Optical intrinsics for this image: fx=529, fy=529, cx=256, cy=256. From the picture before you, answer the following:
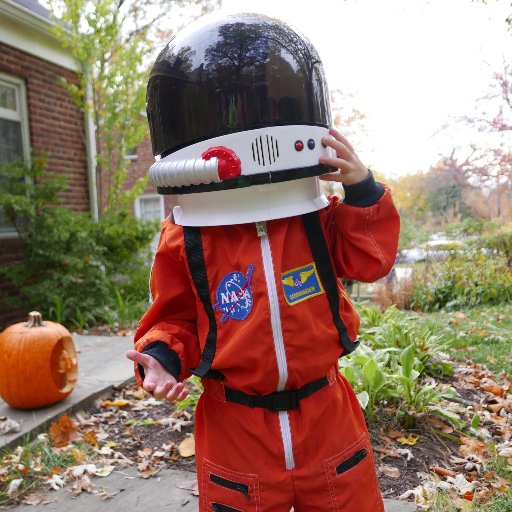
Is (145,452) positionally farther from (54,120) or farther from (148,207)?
(148,207)

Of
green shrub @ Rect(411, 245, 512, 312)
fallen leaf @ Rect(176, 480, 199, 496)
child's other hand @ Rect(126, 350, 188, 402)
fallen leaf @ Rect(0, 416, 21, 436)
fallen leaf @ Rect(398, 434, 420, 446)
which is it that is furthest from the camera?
green shrub @ Rect(411, 245, 512, 312)

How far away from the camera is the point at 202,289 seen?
1.43m

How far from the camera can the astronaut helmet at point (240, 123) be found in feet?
4.42

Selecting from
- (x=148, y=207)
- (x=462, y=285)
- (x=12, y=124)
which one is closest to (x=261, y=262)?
(x=12, y=124)

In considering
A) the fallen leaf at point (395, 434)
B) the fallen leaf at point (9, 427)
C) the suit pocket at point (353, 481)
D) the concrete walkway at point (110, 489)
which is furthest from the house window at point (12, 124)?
the suit pocket at point (353, 481)

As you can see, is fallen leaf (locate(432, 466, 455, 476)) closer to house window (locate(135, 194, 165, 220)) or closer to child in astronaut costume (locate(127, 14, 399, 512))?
child in astronaut costume (locate(127, 14, 399, 512))

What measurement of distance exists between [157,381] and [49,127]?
7.04 meters

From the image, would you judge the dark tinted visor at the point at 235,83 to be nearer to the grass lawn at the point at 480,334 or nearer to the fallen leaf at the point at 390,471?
the fallen leaf at the point at 390,471

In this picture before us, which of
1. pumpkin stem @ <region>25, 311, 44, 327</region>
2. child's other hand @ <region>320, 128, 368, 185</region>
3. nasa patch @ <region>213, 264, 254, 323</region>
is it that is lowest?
pumpkin stem @ <region>25, 311, 44, 327</region>

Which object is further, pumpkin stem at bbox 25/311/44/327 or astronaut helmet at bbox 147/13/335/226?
pumpkin stem at bbox 25/311/44/327

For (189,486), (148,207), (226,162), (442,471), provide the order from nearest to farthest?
1. (226,162)
2. (442,471)
3. (189,486)
4. (148,207)

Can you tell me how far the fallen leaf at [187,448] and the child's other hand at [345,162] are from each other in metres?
2.16

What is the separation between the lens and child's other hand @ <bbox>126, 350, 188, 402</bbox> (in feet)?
4.28

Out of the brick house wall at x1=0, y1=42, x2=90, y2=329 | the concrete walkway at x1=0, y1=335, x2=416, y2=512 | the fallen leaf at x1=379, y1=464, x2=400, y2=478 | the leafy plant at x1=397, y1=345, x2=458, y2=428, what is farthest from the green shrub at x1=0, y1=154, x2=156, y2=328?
the fallen leaf at x1=379, y1=464, x2=400, y2=478
